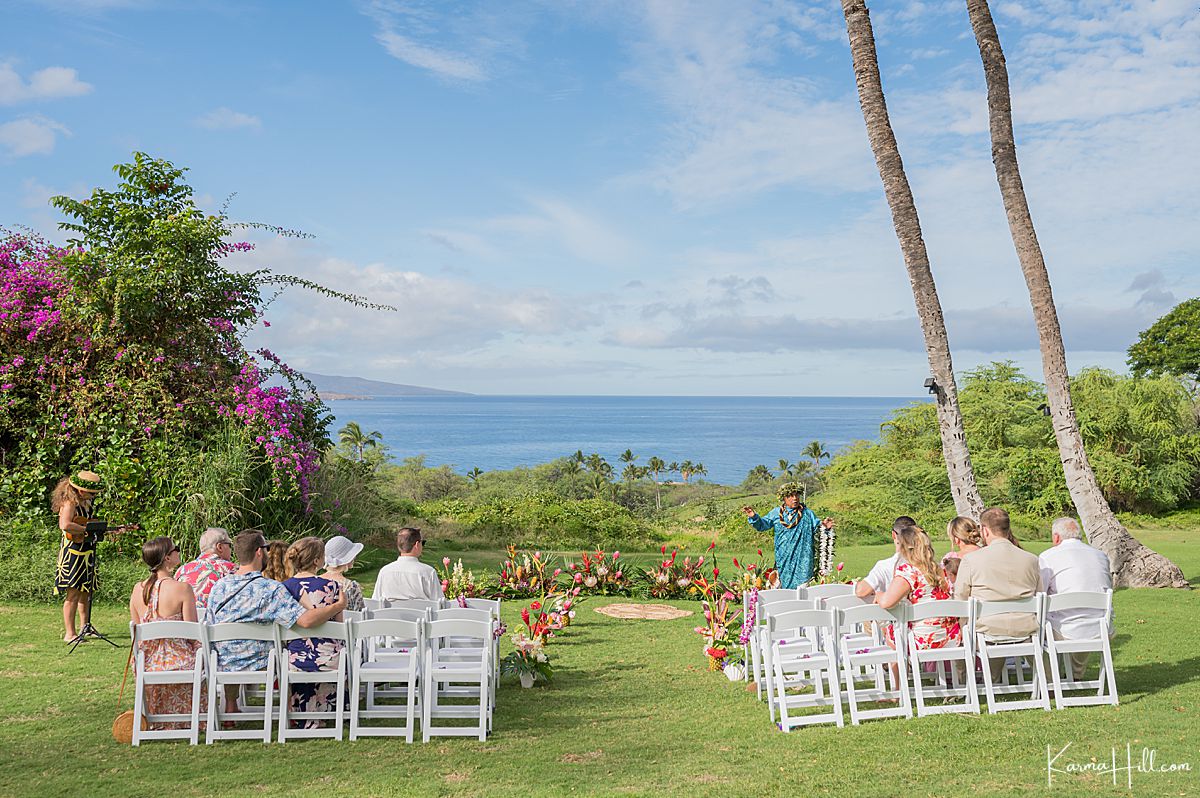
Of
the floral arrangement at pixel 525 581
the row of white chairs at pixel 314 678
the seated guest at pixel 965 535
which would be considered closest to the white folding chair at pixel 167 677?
the row of white chairs at pixel 314 678

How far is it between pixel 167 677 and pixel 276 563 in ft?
3.33

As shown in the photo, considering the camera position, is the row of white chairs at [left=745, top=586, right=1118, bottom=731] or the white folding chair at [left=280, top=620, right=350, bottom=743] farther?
the row of white chairs at [left=745, top=586, right=1118, bottom=731]

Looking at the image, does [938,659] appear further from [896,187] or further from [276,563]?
[896,187]

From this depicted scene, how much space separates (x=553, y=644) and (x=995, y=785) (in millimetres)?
5374

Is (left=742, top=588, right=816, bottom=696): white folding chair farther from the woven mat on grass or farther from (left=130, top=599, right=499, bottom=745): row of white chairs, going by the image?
the woven mat on grass

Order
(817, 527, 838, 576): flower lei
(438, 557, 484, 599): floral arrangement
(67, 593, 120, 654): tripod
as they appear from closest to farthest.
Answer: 1. (67, 593, 120, 654): tripod
2. (817, 527, 838, 576): flower lei
3. (438, 557, 484, 599): floral arrangement

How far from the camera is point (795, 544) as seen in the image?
31.4 ft

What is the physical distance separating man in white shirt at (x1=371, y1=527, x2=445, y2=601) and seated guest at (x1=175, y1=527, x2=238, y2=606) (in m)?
1.14

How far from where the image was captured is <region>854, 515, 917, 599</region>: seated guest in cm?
652

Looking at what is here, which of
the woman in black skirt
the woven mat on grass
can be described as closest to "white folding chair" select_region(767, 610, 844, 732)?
the woven mat on grass

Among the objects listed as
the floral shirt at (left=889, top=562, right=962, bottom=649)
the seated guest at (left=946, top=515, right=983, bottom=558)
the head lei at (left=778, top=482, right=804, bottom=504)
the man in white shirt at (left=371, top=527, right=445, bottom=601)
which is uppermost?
the head lei at (left=778, top=482, right=804, bottom=504)

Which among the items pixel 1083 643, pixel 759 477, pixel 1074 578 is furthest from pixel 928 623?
pixel 759 477

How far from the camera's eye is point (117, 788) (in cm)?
480

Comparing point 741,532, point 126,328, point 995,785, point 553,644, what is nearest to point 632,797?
point 995,785
